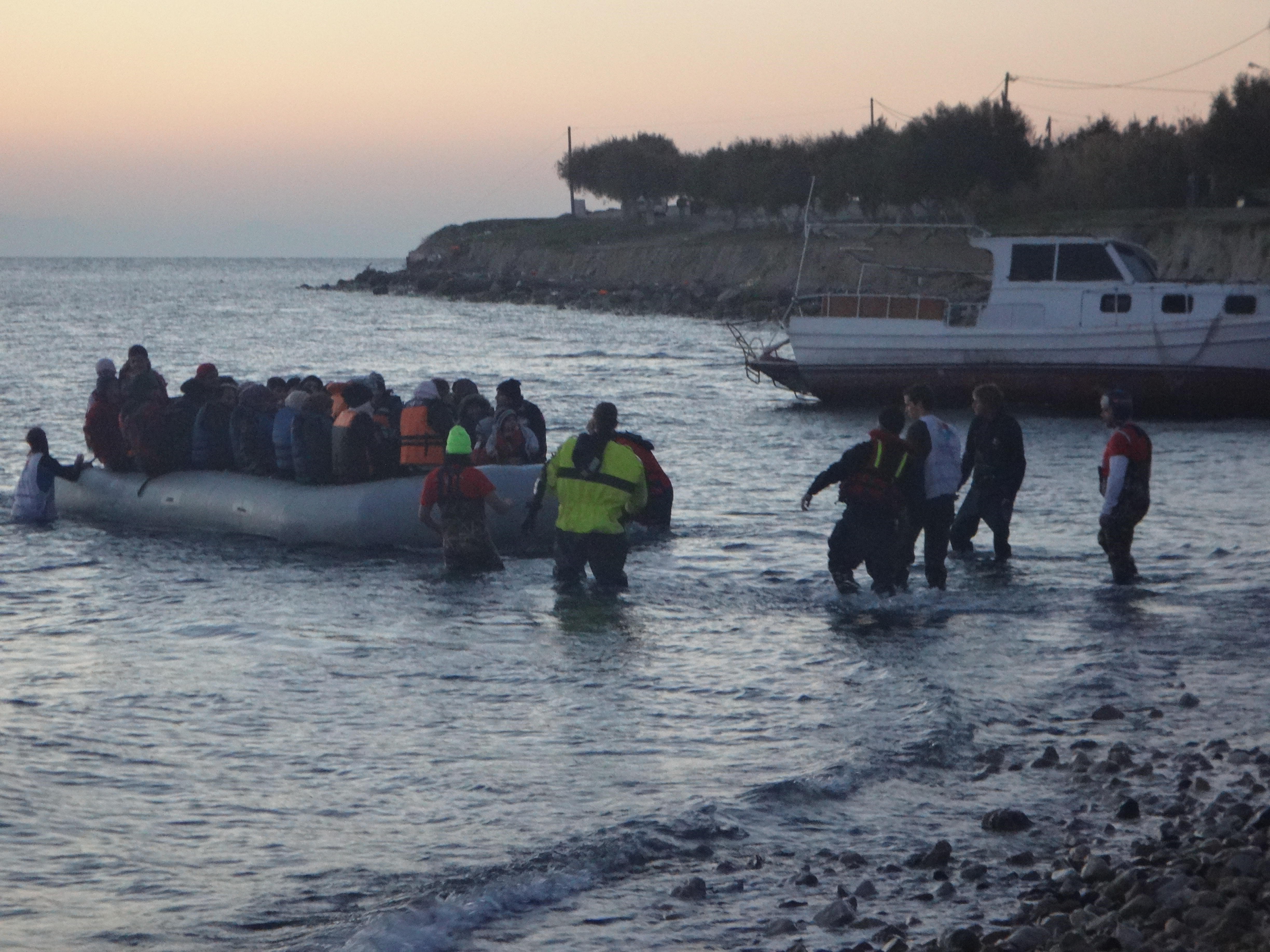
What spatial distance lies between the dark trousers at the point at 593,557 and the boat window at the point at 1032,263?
53.1 ft

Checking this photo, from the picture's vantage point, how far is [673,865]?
616 centimetres

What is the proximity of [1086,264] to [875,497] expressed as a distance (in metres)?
16.3

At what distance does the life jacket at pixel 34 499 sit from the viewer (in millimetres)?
15344

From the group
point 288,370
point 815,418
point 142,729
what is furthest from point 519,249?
point 142,729

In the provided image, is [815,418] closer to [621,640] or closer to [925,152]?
[621,640]

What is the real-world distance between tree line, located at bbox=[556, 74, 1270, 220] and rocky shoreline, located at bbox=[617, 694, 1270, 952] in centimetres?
4800

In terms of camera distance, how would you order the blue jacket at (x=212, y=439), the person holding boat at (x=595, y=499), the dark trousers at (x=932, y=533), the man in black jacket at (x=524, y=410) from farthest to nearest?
the blue jacket at (x=212, y=439) → the man in black jacket at (x=524, y=410) → the dark trousers at (x=932, y=533) → the person holding boat at (x=595, y=499)

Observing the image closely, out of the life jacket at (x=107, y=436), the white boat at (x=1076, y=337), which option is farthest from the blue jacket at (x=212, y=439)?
the white boat at (x=1076, y=337)

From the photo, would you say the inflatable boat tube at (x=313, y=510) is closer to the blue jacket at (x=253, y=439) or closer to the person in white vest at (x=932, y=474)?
the blue jacket at (x=253, y=439)

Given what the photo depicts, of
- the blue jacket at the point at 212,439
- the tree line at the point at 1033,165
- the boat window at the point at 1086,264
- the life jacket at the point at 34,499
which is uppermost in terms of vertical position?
the tree line at the point at 1033,165

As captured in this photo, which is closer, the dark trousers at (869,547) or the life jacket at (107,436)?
the dark trousers at (869,547)

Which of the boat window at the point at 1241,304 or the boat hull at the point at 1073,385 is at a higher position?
the boat window at the point at 1241,304

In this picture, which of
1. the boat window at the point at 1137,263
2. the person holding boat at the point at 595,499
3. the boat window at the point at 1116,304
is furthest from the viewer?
the boat window at the point at 1137,263

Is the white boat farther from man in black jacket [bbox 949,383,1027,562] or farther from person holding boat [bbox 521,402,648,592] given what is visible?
person holding boat [bbox 521,402,648,592]
